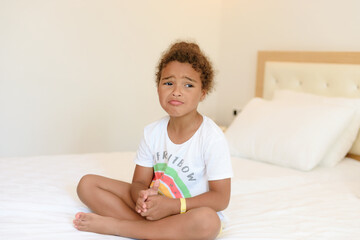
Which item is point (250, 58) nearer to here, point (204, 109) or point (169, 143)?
point (204, 109)

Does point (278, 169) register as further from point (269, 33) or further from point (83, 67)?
point (83, 67)

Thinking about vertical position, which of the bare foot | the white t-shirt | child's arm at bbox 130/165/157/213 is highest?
the white t-shirt

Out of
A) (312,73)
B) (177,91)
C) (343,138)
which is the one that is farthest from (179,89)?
(312,73)

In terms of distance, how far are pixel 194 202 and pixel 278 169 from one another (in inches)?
35.2

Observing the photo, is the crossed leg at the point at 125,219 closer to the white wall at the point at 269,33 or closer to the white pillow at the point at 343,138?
the white pillow at the point at 343,138

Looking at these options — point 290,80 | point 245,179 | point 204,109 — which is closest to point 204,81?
point 245,179

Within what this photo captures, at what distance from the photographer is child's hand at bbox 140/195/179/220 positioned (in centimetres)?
120

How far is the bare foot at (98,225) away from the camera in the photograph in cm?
125

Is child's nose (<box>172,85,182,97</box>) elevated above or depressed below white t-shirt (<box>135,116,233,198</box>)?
above

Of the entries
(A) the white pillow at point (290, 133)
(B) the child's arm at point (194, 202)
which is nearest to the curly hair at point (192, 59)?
(B) the child's arm at point (194, 202)

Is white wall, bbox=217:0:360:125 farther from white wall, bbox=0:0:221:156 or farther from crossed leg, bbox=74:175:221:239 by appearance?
crossed leg, bbox=74:175:221:239

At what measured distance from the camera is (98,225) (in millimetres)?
1252

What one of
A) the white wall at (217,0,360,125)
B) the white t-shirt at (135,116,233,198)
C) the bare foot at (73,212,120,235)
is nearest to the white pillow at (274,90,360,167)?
the white wall at (217,0,360,125)

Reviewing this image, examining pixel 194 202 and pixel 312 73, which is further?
pixel 312 73
